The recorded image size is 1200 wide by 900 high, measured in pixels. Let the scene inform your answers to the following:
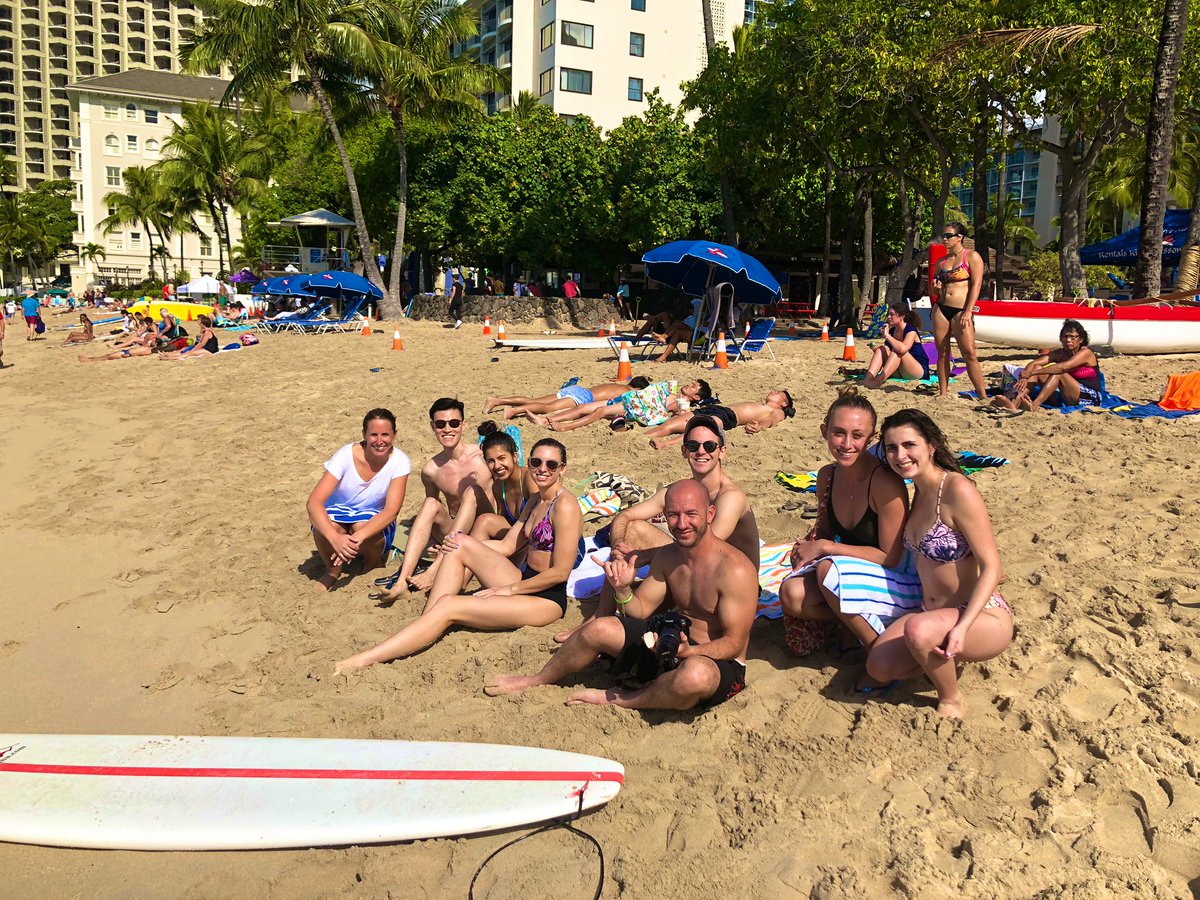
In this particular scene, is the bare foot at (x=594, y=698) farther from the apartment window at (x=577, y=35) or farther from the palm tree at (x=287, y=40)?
the apartment window at (x=577, y=35)

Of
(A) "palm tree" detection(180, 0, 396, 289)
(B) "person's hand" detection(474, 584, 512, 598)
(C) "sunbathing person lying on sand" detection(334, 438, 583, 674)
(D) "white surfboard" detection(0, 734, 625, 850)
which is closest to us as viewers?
(D) "white surfboard" detection(0, 734, 625, 850)

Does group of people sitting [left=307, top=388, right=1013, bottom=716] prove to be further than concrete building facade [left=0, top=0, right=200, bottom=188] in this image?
No

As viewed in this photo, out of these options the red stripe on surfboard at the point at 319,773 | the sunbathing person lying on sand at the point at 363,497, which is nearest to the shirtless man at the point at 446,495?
the sunbathing person lying on sand at the point at 363,497

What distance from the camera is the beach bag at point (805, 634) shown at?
3844 millimetres

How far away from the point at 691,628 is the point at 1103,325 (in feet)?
31.6

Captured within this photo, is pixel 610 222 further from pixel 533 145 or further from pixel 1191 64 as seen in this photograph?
pixel 1191 64

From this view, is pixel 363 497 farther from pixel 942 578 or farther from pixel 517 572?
pixel 942 578

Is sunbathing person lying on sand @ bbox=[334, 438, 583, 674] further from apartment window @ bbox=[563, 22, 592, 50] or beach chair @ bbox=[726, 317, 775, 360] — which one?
apartment window @ bbox=[563, 22, 592, 50]

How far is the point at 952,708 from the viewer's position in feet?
10.7

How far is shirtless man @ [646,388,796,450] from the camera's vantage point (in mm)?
7758

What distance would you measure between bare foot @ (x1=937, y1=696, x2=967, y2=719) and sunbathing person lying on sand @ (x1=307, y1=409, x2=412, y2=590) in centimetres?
329

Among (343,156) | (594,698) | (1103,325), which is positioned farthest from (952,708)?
(343,156)

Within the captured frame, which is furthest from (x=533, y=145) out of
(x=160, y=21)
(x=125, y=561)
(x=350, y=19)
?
(x=160, y=21)

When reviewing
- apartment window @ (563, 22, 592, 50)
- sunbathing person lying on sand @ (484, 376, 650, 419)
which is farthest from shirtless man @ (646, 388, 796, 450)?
apartment window @ (563, 22, 592, 50)
